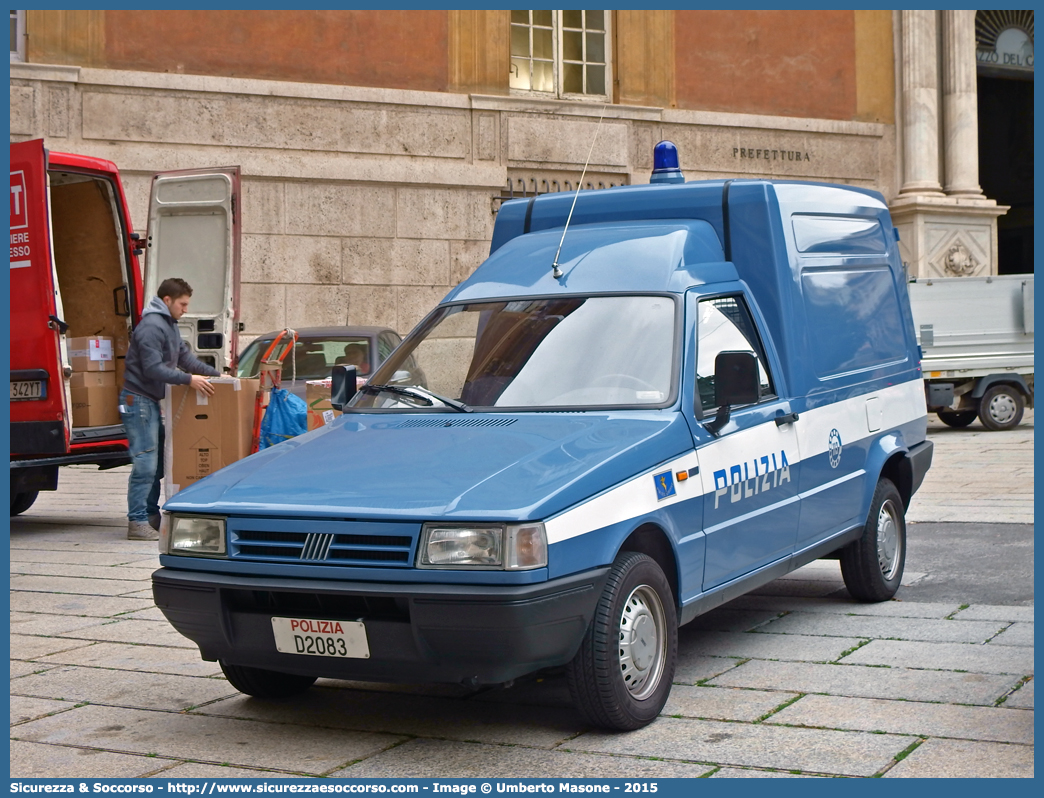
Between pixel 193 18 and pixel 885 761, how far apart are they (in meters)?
16.9

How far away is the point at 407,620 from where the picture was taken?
4.24m

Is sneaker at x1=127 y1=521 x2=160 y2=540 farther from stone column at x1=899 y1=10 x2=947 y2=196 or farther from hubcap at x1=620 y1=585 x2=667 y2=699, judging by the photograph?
stone column at x1=899 y1=10 x2=947 y2=196

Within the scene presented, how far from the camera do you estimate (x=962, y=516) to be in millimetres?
10086

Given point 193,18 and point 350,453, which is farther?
point 193,18

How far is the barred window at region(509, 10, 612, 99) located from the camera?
69.7 ft

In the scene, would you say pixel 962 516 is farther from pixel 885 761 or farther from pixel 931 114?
pixel 931 114

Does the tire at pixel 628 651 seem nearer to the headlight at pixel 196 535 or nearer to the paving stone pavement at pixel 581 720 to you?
the paving stone pavement at pixel 581 720

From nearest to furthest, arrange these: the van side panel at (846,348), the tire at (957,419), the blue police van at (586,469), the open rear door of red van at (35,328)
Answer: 1. the blue police van at (586,469)
2. the van side panel at (846,348)
3. the open rear door of red van at (35,328)
4. the tire at (957,419)

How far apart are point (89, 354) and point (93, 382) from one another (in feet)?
0.83

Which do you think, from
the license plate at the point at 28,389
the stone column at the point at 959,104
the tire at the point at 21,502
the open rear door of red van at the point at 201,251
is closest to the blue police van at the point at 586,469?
the license plate at the point at 28,389

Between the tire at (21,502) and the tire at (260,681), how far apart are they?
6.61 metres

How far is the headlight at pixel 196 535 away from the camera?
15.1ft

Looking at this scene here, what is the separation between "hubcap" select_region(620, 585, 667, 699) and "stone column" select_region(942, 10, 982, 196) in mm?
21121

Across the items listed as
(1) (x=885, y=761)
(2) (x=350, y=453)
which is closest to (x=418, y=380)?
(2) (x=350, y=453)
